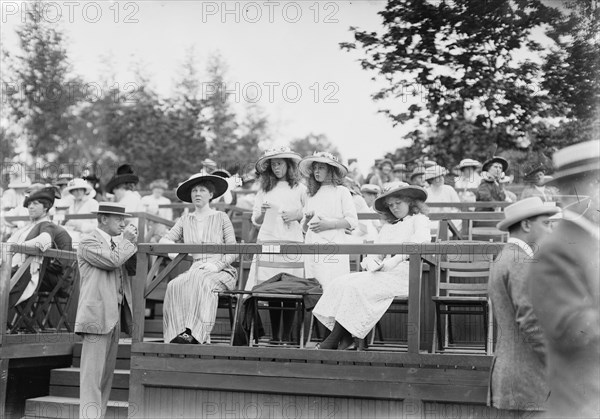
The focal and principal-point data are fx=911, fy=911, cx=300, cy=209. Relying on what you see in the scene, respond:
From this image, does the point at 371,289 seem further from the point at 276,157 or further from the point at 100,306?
the point at 100,306

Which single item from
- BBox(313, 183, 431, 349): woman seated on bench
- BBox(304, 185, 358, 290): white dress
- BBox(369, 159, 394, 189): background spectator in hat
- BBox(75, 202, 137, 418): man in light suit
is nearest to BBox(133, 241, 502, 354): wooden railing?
BBox(75, 202, 137, 418): man in light suit

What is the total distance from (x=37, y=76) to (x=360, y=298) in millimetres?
15258

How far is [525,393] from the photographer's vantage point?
4980 mm

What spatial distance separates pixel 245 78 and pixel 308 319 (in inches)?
524

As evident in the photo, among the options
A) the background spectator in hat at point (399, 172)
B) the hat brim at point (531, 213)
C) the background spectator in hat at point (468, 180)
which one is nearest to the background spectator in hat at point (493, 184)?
the background spectator in hat at point (468, 180)

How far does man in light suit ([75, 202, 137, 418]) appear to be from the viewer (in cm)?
780

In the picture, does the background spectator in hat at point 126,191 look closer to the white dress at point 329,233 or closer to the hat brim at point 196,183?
the hat brim at point 196,183

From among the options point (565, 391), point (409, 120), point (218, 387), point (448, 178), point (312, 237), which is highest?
point (409, 120)

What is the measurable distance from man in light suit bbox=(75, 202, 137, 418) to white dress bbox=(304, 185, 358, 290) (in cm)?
165

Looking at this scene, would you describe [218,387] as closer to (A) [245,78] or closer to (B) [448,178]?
(B) [448,178]

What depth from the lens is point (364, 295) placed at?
7.48 metres

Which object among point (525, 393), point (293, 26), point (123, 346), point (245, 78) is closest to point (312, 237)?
point (123, 346)

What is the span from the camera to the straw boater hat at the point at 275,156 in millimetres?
8961

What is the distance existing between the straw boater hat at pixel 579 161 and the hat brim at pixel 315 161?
5.01 metres
